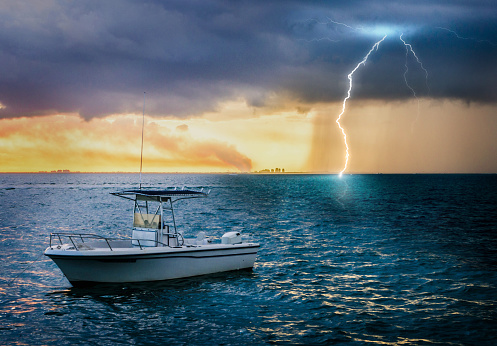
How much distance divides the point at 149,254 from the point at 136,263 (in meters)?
0.66

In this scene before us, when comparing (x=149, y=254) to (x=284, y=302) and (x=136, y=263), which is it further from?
(x=284, y=302)

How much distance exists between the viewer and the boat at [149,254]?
17.9 m

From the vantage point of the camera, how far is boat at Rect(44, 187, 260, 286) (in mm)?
17922

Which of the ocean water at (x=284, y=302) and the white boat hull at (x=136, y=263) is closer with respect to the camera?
the ocean water at (x=284, y=302)

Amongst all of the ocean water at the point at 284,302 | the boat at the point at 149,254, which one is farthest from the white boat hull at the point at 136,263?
the ocean water at the point at 284,302

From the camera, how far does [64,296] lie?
17.4 m

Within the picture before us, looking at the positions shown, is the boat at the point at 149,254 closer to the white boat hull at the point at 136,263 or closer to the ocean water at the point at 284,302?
the white boat hull at the point at 136,263

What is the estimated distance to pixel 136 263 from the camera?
18.5 metres

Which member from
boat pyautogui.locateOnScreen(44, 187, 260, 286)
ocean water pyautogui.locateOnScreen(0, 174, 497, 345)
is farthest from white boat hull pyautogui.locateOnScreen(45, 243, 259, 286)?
ocean water pyautogui.locateOnScreen(0, 174, 497, 345)

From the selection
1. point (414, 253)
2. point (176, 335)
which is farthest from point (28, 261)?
point (414, 253)

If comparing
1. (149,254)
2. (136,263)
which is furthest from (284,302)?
(136,263)

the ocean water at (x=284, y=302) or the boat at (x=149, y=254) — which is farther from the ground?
the boat at (x=149, y=254)

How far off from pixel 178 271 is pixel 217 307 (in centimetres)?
383

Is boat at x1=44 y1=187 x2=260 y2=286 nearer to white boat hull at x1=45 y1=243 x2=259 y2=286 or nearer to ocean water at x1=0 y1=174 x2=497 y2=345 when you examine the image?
white boat hull at x1=45 y1=243 x2=259 y2=286
